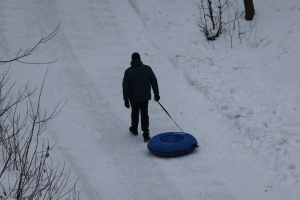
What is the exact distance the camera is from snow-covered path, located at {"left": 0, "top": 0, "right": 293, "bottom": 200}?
586 cm

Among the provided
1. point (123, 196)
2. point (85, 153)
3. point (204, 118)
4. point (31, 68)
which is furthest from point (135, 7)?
point (123, 196)

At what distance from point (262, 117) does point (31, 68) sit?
7.26 meters

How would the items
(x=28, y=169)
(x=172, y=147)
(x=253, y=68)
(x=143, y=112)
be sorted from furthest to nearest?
1. (x=253, y=68)
2. (x=143, y=112)
3. (x=172, y=147)
4. (x=28, y=169)

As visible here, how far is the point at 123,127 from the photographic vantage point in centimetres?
844

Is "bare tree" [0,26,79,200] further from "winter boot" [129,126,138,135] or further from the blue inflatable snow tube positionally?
"winter boot" [129,126,138,135]

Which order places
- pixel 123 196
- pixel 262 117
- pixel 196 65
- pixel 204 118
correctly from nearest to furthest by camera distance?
pixel 123 196 < pixel 262 117 < pixel 204 118 < pixel 196 65

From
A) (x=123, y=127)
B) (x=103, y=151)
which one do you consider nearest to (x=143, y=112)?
(x=123, y=127)

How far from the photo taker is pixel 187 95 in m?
9.82

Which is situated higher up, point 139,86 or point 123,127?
point 139,86

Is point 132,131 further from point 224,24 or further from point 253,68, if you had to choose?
point 224,24

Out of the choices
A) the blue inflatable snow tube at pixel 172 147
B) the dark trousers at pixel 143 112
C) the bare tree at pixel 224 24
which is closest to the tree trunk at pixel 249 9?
the bare tree at pixel 224 24

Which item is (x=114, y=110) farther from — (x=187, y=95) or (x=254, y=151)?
(x=254, y=151)

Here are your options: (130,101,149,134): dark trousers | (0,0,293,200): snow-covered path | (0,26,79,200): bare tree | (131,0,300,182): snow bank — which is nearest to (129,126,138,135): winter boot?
(0,0,293,200): snow-covered path

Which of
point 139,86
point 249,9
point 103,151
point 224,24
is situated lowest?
point 103,151
